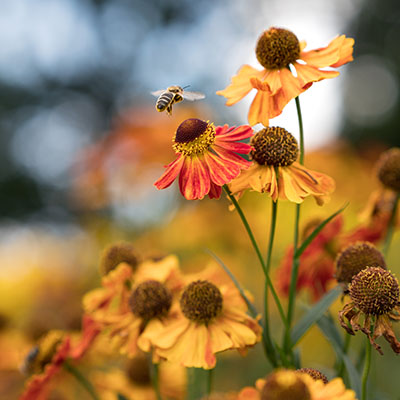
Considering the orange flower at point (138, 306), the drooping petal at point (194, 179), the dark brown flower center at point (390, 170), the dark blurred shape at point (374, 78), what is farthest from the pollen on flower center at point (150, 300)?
the dark blurred shape at point (374, 78)

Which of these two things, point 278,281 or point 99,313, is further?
point 278,281

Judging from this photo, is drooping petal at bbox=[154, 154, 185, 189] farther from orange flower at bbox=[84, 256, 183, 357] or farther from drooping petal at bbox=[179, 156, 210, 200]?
orange flower at bbox=[84, 256, 183, 357]

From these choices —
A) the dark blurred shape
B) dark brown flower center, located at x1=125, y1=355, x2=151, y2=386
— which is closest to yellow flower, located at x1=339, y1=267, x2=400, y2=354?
dark brown flower center, located at x1=125, y1=355, x2=151, y2=386

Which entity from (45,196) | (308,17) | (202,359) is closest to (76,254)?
(202,359)

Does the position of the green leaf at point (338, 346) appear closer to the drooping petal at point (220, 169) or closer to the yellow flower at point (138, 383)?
the drooping petal at point (220, 169)

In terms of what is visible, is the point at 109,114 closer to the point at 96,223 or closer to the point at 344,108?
the point at 344,108

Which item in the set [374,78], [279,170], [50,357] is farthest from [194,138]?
[374,78]
